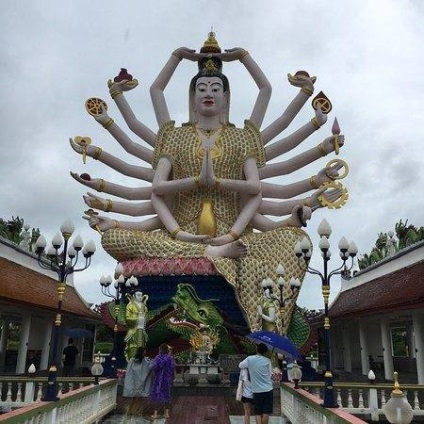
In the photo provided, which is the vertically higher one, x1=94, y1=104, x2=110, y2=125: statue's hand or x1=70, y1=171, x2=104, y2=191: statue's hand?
x1=94, y1=104, x2=110, y2=125: statue's hand

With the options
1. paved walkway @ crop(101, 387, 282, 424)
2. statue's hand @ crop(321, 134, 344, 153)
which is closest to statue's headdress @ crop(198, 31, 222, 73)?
statue's hand @ crop(321, 134, 344, 153)

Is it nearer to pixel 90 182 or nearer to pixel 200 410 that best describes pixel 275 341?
pixel 200 410

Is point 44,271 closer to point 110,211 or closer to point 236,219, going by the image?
point 110,211

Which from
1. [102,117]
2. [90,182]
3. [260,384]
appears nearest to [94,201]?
[90,182]

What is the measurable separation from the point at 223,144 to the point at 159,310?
652 cm

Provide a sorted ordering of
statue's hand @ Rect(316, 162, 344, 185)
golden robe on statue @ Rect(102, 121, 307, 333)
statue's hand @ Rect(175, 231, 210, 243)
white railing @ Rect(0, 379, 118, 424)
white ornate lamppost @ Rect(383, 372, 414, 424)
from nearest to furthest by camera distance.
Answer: white ornate lamppost @ Rect(383, 372, 414, 424)
white railing @ Rect(0, 379, 118, 424)
golden robe on statue @ Rect(102, 121, 307, 333)
statue's hand @ Rect(175, 231, 210, 243)
statue's hand @ Rect(316, 162, 344, 185)

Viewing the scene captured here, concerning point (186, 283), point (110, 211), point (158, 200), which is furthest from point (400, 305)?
point (110, 211)

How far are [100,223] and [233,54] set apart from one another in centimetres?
844

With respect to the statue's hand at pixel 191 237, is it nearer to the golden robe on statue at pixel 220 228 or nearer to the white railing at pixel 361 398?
the golden robe on statue at pixel 220 228

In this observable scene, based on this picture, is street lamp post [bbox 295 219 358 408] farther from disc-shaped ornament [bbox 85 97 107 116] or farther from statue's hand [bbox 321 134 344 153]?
disc-shaped ornament [bbox 85 97 107 116]

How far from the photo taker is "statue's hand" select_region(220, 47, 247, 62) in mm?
20344

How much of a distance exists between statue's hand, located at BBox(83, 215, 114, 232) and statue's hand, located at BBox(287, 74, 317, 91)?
8.63 m

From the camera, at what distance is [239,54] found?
2038cm

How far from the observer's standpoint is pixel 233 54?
20.4m
